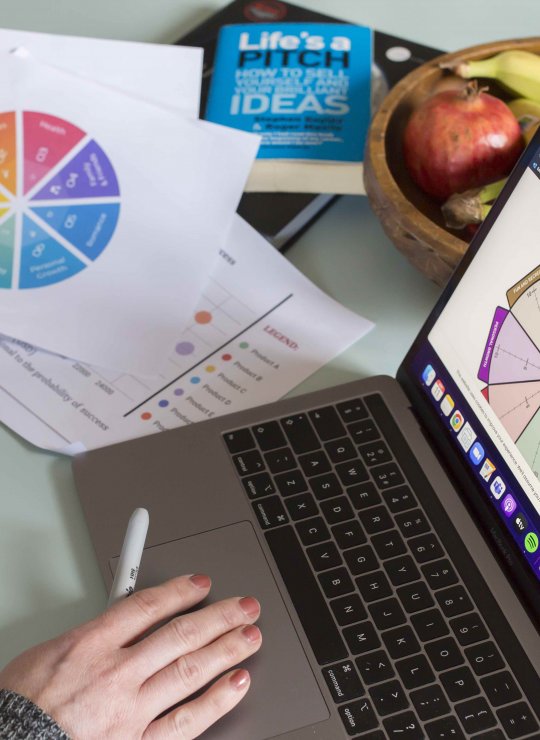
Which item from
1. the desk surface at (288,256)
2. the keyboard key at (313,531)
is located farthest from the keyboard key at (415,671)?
the desk surface at (288,256)

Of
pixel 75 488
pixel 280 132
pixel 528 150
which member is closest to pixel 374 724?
pixel 75 488

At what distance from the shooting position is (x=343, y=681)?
58 cm

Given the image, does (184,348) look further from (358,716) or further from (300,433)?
(358,716)

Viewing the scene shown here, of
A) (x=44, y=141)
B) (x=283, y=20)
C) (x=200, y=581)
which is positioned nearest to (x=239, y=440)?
(x=200, y=581)

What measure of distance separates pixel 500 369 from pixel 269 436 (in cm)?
18

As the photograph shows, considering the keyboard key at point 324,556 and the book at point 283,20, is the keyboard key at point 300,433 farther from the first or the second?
the book at point 283,20

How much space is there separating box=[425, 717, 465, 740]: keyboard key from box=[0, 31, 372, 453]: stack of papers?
0.28m

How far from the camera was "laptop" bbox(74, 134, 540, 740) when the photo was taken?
0.58 m

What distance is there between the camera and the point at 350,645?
596 mm

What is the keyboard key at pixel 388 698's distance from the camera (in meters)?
0.57

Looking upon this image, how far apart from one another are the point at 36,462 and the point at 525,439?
36 centimetres

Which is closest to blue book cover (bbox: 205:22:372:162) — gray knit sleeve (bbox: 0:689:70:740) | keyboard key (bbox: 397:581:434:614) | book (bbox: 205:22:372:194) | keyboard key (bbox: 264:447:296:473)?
book (bbox: 205:22:372:194)

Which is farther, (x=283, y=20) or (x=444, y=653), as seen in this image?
(x=283, y=20)

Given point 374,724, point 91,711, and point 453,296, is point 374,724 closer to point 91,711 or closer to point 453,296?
point 91,711
